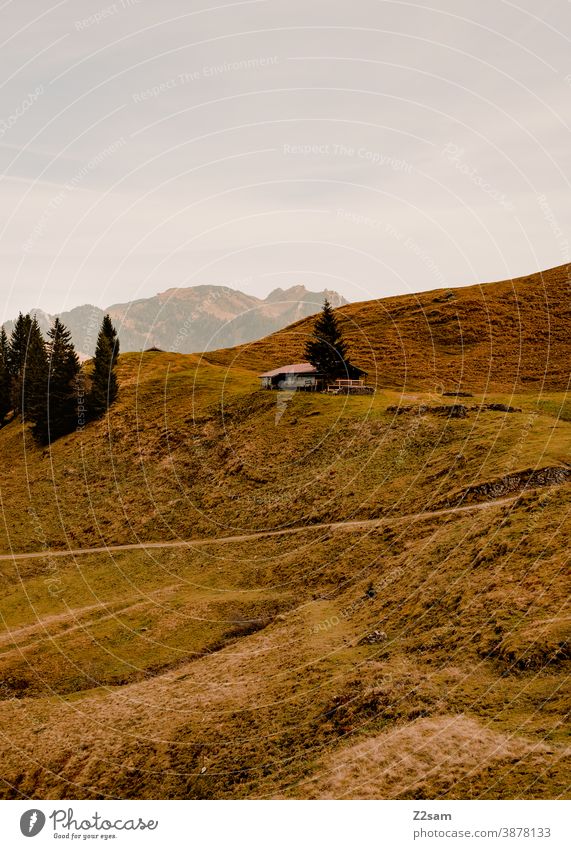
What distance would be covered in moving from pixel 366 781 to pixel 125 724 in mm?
19319

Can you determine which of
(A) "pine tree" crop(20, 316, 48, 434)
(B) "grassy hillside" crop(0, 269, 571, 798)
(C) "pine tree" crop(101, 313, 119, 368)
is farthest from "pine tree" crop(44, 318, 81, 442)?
(C) "pine tree" crop(101, 313, 119, 368)

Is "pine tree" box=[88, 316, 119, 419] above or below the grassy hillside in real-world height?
above

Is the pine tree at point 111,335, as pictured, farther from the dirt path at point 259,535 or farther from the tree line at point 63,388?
the dirt path at point 259,535

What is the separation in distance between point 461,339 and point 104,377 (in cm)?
7253

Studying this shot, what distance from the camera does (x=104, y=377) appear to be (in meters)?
125

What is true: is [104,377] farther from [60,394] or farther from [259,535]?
[259,535]

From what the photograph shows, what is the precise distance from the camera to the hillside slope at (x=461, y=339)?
123812 millimetres

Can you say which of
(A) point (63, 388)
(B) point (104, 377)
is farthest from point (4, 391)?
(B) point (104, 377)

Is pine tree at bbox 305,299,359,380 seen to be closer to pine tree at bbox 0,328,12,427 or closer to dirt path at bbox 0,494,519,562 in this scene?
dirt path at bbox 0,494,519,562

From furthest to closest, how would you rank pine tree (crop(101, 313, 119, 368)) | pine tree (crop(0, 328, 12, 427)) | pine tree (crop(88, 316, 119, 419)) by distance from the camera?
pine tree (crop(0, 328, 12, 427)) → pine tree (crop(101, 313, 119, 368)) → pine tree (crop(88, 316, 119, 419))

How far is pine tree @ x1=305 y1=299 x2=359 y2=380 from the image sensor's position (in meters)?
110

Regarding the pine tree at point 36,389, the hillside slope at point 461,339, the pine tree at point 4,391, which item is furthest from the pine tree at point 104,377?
the hillside slope at point 461,339

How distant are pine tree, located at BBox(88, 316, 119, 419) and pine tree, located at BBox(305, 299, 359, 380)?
118 feet

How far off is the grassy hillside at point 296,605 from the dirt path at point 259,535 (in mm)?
471
